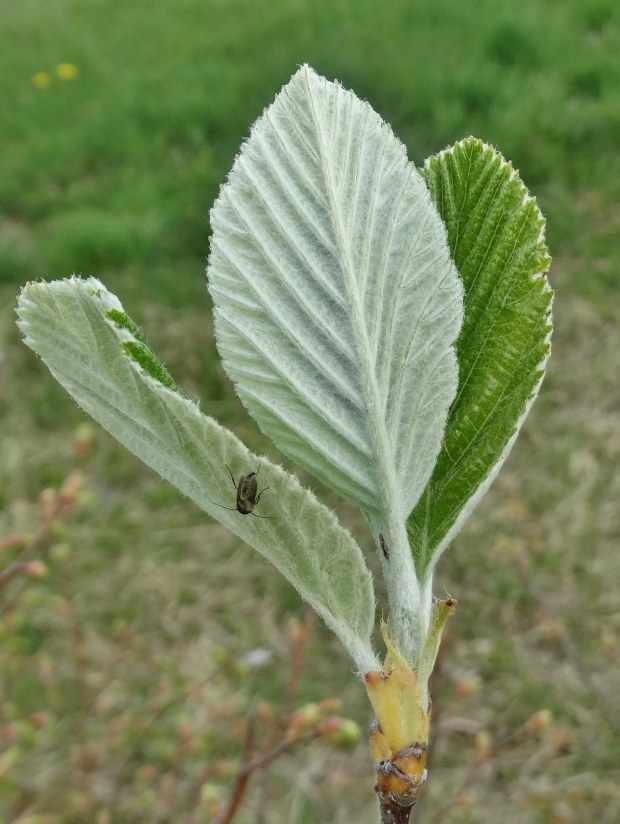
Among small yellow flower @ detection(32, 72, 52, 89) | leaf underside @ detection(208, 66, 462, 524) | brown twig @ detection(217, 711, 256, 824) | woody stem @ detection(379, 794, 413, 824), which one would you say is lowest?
brown twig @ detection(217, 711, 256, 824)

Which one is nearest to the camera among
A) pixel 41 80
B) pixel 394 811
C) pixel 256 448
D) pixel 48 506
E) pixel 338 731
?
pixel 394 811

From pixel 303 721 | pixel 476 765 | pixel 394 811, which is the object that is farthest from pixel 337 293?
pixel 476 765

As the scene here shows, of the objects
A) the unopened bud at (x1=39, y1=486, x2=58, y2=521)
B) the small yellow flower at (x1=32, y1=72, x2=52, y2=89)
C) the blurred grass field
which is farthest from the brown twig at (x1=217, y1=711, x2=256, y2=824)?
the small yellow flower at (x1=32, y1=72, x2=52, y2=89)

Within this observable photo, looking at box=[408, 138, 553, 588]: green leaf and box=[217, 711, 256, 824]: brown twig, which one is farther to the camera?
box=[217, 711, 256, 824]: brown twig

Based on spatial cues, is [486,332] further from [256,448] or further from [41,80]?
[41,80]

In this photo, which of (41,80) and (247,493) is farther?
(41,80)

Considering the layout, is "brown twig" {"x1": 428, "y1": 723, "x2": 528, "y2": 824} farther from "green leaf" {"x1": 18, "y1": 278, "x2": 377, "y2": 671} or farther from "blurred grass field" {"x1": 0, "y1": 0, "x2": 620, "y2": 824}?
"green leaf" {"x1": 18, "y1": 278, "x2": 377, "y2": 671}

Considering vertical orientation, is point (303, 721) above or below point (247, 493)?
below
